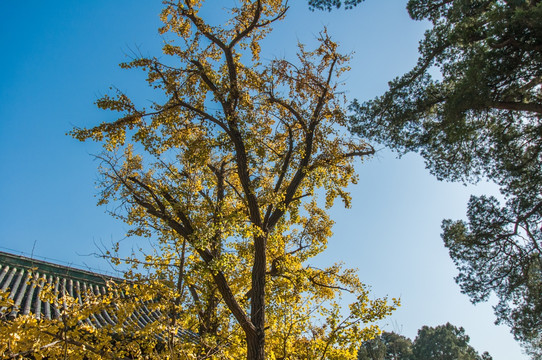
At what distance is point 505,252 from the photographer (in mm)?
8766

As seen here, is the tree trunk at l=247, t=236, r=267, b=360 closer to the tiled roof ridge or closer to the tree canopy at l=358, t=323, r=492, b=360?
the tiled roof ridge

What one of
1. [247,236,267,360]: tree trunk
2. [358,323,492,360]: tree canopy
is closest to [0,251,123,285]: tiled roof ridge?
[247,236,267,360]: tree trunk

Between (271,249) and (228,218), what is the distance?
2558 mm

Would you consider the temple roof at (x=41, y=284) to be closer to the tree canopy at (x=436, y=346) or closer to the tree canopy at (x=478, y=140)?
the tree canopy at (x=478, y=140)

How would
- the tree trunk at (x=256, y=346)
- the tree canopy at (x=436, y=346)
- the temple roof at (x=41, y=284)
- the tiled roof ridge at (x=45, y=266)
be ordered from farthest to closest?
the tree canopy at (x=436, y=346) → the tiled roof ridge at (x=45, y=266) → the temple roof at (x=41, y=284) → the tree trunk at (x=256, y=346)

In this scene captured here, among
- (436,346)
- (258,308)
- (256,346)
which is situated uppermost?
(436,346)

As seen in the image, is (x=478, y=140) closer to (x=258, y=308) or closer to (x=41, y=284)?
(x=258, y=308)

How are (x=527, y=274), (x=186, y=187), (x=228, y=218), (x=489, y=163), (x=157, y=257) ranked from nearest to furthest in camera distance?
(x=157, y=257)
(x=228, y=218)
(x=186, y=187)
(x=527, y=274)
(x=489, y=163)

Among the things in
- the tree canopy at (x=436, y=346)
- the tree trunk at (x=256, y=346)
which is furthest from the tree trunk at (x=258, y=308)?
the tree canopy at (x=436, y=346)

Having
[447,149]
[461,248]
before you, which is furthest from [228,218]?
[461,248]

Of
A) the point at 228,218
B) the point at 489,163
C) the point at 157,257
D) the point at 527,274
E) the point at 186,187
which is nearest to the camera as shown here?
the point at 157,257

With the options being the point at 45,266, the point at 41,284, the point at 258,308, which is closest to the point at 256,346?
the point at 258,308

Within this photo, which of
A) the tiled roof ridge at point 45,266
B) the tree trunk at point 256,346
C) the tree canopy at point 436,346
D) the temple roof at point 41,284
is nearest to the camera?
the tree trunk at point 256,346

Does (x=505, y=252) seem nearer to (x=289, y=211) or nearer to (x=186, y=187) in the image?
(x=289, y=211)
